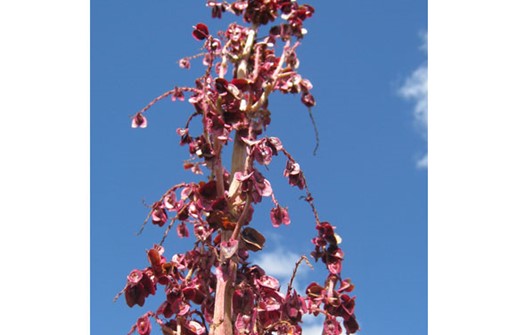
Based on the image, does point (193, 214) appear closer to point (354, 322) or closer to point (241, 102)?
point (241, 102)

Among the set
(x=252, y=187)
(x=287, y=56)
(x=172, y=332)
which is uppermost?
(x=287, y=56)

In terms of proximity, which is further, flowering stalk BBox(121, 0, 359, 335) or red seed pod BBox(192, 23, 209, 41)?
red seed pod BBox(192, 23, 209, 41)

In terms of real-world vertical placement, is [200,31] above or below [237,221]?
above

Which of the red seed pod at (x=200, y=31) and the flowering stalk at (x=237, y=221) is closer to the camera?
the flowering stalk at (x=237, y=221)

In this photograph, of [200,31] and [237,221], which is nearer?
[237,221]

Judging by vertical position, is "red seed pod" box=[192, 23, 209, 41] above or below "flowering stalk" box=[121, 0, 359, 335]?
above

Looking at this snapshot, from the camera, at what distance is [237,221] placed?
1318 millimetres

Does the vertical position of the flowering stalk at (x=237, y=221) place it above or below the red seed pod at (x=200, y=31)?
below

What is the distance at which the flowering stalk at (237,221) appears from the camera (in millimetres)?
1245

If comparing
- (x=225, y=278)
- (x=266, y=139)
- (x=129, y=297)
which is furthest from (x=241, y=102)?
(x=129, y=297)

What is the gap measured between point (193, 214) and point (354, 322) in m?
0.48

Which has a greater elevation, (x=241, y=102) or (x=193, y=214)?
(x=241, y=102)

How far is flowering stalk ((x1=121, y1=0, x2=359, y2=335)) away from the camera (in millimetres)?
1245

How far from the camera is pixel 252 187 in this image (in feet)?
4.13
